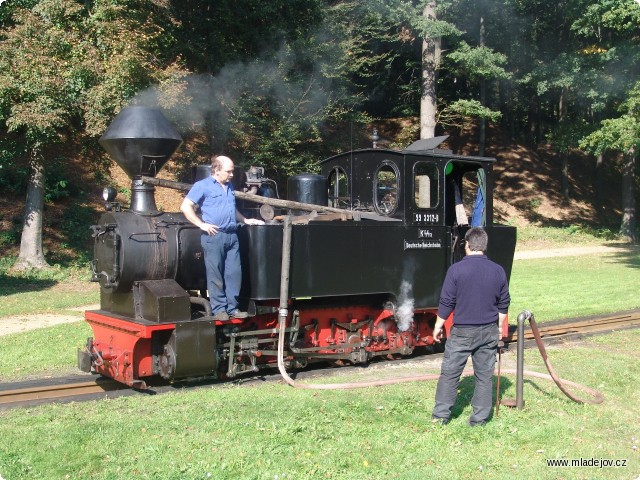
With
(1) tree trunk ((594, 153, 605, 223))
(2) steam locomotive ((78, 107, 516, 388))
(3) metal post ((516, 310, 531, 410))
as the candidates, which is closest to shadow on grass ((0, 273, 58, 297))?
(2) steam locomotive ((78, 107, 516, 388))

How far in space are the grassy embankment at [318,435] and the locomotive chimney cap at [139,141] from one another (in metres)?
2.47

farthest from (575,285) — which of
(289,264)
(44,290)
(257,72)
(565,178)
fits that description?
(565,178)

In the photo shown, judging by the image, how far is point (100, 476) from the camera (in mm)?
4367

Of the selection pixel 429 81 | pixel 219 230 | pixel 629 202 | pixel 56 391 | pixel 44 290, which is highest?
pixel 429 81

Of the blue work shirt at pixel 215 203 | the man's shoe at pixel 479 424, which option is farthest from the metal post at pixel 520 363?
the blue work shirt at pixel 215 203

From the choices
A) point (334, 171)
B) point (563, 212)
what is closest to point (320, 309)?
point (334, 171)

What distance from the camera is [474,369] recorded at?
5629 mm

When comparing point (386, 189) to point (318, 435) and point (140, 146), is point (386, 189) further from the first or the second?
point (318, 435)

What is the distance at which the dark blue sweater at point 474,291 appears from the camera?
5543 millimetres

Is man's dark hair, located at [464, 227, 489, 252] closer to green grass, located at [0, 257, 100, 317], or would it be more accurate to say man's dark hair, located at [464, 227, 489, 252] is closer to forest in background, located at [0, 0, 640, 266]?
forest in background, located at [0, 0, 640, 266]

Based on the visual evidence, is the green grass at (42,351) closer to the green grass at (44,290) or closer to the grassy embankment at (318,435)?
the green grass at (44,290)

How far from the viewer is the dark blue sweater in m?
5.54

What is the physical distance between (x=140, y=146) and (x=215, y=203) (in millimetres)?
1112

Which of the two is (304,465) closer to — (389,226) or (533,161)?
(389,226)
